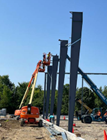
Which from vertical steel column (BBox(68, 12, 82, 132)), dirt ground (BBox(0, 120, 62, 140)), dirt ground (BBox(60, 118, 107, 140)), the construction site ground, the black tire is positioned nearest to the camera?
dirt ground (BBox(0, 120, 62, 140))

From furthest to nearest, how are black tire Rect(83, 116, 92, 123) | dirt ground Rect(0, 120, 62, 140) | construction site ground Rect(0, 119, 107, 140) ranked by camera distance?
black tire Rect(83, 116, 92, 123) < construction site ground Rect(0, 119, 107, 140) < dirt ground Rect(0, 120, 62, 140)

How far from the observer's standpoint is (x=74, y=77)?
1331 centimetres

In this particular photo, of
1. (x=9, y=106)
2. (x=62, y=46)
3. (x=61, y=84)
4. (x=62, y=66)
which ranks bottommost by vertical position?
(x=9, y=106)

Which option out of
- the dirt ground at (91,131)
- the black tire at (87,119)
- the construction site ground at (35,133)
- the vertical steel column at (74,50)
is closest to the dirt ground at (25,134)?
the construction site ground at (35,133)

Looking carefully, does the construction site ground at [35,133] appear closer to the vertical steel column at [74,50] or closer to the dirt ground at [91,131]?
the dirt ground at [91,131]

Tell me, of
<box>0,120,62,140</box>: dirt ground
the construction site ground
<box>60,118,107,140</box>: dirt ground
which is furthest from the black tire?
<box>0,120,62,140</box>: dirt ground

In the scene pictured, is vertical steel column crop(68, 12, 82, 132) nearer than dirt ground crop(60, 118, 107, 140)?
No

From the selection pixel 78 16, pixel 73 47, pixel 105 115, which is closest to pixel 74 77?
pixel 73 47

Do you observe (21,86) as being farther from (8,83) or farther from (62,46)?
(62,46)

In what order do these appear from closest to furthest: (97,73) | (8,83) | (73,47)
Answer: (73,47) → (97,73) → (8,83)

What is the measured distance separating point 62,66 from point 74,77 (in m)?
5.20

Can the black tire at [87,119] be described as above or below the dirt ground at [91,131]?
below

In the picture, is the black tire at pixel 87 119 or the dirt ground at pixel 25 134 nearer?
the dirt ground at pixel 25 134

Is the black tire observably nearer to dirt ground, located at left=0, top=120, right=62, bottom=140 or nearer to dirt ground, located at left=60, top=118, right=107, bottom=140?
dirt ground, located at left=60, top=118, right=107, bottom=140
